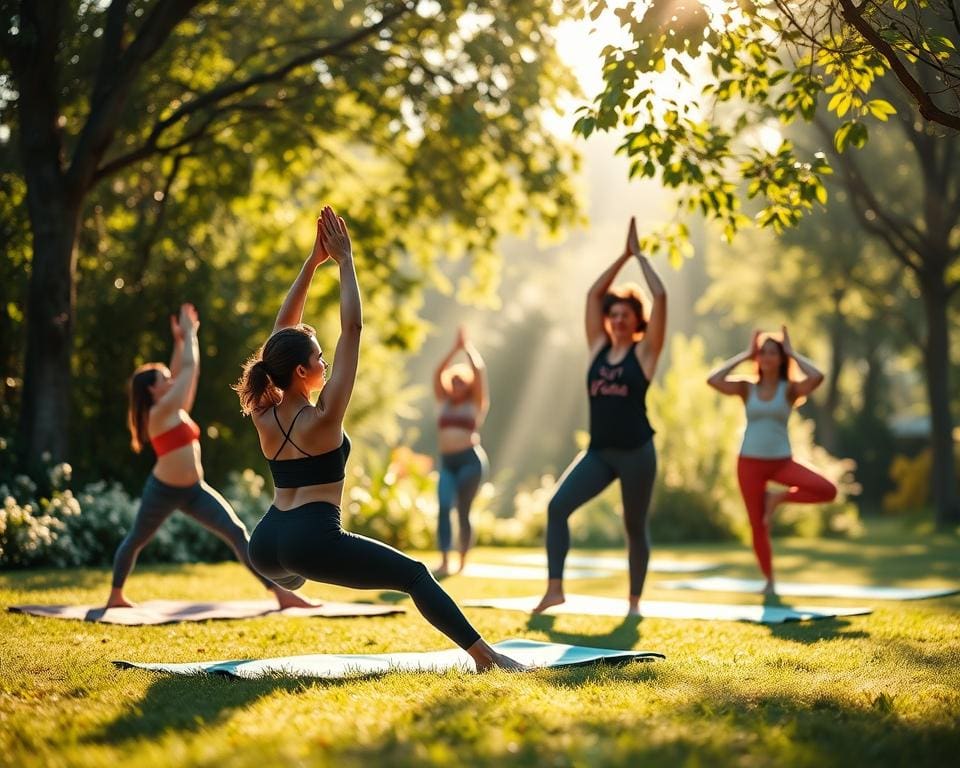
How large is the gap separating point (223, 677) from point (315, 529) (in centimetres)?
90

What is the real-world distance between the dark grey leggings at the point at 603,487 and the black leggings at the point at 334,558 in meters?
3.12

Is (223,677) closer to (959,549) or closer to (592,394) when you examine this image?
(592,394)

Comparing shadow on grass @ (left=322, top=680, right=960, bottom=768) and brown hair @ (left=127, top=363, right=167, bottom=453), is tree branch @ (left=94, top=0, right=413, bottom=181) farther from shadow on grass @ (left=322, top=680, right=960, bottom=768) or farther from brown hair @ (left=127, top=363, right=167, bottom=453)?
shadow on grass @ (left=322, top=680, right=960, bottom=768)

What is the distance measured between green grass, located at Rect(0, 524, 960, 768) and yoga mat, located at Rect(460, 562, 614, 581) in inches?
156

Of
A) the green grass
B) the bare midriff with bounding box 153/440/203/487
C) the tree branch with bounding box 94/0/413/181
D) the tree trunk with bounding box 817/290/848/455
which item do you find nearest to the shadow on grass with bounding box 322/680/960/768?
the green grass

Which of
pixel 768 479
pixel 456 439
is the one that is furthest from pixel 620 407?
pixel 456 439

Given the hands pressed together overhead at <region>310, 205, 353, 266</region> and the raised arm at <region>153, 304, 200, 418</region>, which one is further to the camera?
the raised arm at <region>153, 304, 200, 418</region>

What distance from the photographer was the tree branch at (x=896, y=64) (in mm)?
5430

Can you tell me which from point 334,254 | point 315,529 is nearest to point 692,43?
point 334,254

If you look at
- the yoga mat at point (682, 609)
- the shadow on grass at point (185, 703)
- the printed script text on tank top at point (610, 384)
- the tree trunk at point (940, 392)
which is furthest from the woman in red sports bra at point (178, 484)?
the tree trunk at point (940, 392)

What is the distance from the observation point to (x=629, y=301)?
8344mm

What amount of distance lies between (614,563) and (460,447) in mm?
3694

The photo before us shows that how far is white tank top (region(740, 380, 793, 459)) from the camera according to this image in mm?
9391

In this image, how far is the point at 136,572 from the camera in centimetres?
1138
